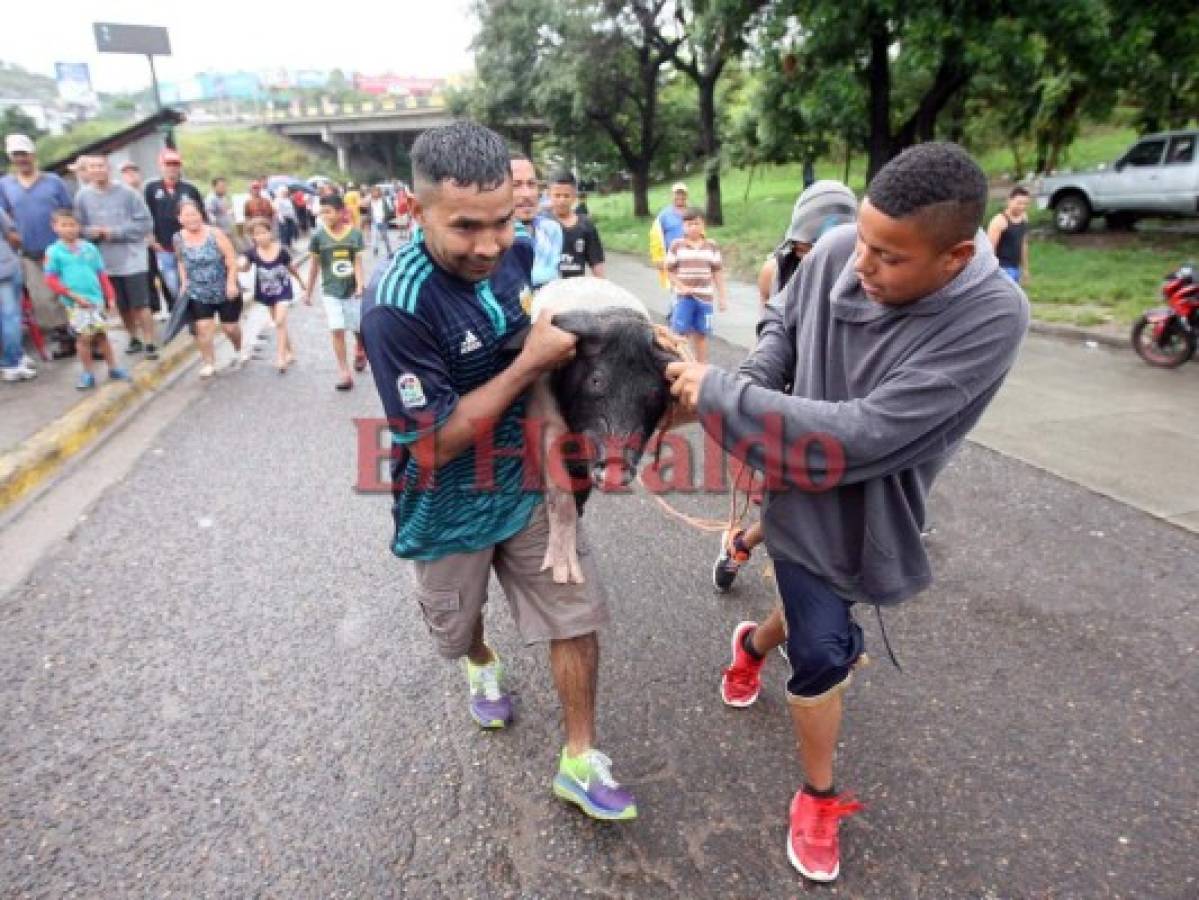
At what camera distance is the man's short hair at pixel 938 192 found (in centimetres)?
172

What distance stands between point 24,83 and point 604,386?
222m

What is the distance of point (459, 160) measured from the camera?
1.91 meters

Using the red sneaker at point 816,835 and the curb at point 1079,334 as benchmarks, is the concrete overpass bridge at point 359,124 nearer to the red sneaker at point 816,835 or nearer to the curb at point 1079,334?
the curb at point 1079,334

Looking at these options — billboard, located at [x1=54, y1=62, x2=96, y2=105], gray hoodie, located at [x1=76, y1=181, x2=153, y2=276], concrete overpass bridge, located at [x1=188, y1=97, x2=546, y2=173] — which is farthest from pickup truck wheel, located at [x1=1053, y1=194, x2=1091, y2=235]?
billboard, located at [x1=54, y1=62, x2=96, y2=105]

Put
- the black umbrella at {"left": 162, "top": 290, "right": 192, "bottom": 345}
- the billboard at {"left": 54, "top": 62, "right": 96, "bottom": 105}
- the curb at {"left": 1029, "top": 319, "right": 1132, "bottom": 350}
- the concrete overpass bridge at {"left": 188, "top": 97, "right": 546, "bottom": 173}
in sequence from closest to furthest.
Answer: the black umbrella at {"left": 162, "top": 290, "right": 192, "bottom": 345}
the curb at {"left": 1029, "top": 319, "right": 1132, "bottom": 350}
the concrete overpass bridge at {"left": 188, "top": 97, "right": 546, "bottom": 173}
the billboard at {"left": 54, "top": 62, "right": 96, "bottom": 105}

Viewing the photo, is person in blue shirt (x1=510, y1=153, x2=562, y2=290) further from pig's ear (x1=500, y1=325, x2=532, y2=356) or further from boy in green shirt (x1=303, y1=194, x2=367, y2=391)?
pig's ear (x1=500, y1=325, x2=532, y2=356)

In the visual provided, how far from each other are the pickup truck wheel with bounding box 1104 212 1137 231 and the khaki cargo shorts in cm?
1865

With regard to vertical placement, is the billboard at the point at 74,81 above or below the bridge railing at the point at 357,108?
above

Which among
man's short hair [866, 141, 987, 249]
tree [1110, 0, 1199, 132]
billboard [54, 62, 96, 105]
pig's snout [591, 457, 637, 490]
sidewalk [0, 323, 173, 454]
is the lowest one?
sidewalk [0, 323, 173, 454]

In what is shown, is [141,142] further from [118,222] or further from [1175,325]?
[1175,325]

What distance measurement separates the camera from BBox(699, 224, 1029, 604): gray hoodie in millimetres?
1851

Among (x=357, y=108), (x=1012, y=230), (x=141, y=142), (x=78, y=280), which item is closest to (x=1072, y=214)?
(x=1012, y=230)

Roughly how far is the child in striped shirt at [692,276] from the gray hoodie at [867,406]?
519 centimetres

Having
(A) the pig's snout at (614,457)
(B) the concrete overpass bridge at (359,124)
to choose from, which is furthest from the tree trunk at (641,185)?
(B) the concrete overpass bridge at (359,124)
